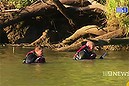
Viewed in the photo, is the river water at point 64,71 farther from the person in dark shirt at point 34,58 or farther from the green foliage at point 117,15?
the green foliage at point 117,15

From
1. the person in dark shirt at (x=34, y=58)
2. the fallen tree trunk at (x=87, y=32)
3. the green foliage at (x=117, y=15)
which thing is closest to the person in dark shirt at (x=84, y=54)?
the person in dark shirt at (x=34, y=58)

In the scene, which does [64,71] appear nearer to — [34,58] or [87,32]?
[34,58]

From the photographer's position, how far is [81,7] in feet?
93.1

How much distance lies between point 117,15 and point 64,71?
8.70 meters

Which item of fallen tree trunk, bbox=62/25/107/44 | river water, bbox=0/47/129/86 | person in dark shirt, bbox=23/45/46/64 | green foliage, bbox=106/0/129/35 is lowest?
river water, bbox=0/47/129/86

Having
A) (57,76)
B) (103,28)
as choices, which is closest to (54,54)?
(103,28)

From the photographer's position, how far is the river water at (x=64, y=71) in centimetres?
1440

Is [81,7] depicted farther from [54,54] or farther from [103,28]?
[54,54]

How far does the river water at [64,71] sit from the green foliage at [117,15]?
2.09m

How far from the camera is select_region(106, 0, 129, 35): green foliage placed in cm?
2448

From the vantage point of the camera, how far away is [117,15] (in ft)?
81.3

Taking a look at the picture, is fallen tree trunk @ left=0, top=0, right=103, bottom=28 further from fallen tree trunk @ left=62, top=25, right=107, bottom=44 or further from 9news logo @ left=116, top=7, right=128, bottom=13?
9news logo @ left=116, top=7, right=128, bottom=13

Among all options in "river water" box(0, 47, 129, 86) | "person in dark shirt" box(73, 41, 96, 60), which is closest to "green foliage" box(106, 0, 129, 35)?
"river water" box(0, 47, 129, 86)

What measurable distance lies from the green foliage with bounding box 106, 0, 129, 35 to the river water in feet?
6.86
